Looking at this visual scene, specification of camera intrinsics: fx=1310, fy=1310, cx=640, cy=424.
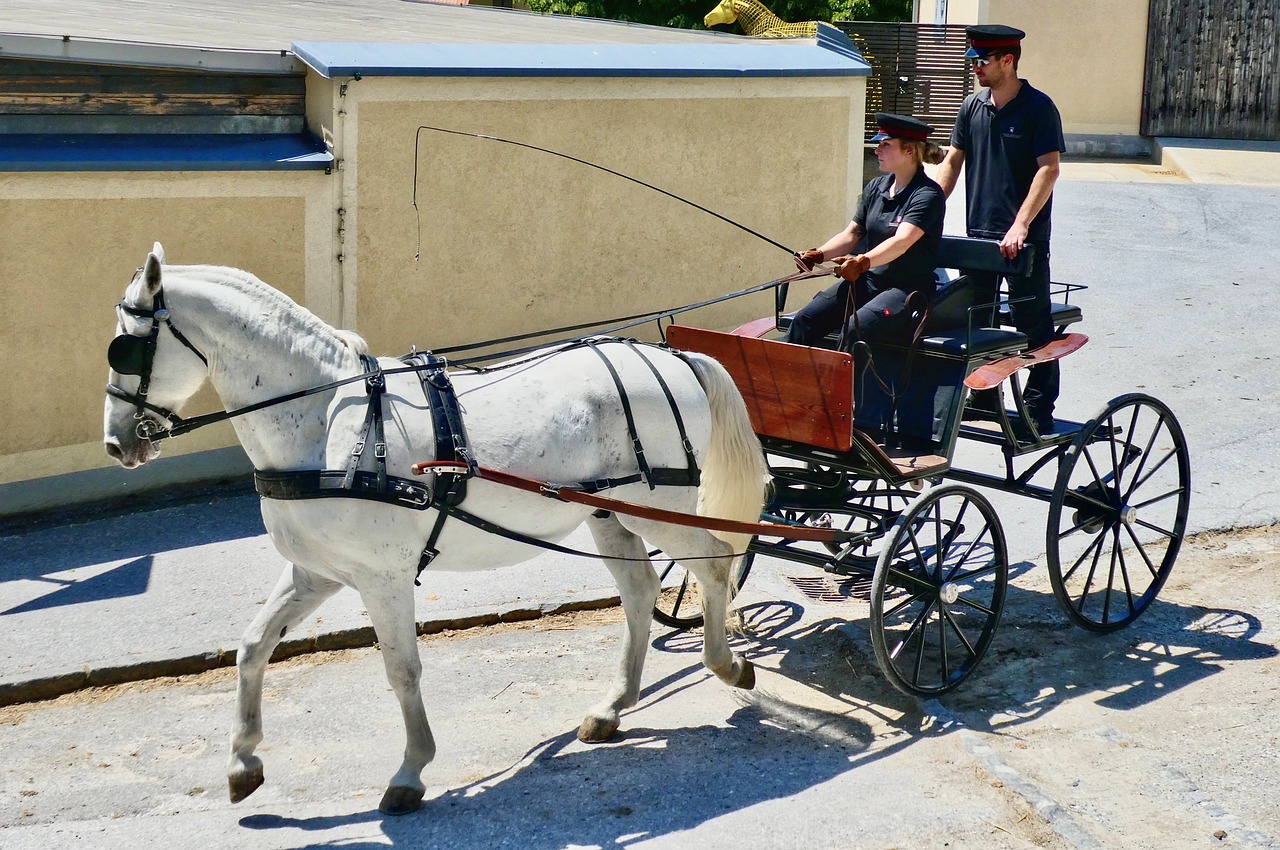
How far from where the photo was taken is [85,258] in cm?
799

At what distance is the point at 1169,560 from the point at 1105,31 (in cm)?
1508

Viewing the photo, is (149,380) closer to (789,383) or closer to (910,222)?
(789,383)

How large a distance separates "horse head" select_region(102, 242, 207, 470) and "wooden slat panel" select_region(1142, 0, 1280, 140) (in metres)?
18.6

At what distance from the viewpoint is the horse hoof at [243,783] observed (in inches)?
198

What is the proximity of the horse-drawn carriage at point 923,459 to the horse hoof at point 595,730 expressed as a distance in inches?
45.2

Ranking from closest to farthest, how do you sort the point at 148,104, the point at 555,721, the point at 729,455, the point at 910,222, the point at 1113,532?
the point at 729,455
the point at 555,721
the point at 910,222
the point at 1113,532
the point at 148,104

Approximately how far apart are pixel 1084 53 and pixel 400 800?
59.3 feet

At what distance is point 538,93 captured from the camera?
9531 millimetres

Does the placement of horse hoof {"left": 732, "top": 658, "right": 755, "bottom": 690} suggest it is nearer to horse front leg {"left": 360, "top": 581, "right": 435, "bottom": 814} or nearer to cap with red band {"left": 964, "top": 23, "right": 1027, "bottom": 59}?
horse front leg {"left": 360, "top": 581, "right": 435, "bottom": 814}

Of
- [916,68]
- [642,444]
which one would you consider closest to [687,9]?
[916,68]

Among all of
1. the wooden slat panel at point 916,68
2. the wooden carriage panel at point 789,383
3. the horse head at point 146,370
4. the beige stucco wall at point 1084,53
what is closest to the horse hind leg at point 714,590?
the wooden carriage panel at point 789,383

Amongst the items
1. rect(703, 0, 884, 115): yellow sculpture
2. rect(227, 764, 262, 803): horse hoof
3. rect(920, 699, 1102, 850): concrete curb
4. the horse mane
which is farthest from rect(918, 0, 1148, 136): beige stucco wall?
rect(227, 764, 262, 803): horse hoof

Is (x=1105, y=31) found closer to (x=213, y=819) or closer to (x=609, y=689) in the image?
(x=609, y=689)

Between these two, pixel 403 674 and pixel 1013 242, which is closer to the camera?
pixel 403 674
